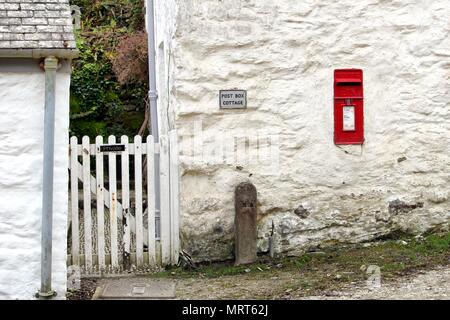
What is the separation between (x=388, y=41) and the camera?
8102 millimetres

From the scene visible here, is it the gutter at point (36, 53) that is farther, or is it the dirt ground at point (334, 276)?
the dirt ground at point (334, 276)

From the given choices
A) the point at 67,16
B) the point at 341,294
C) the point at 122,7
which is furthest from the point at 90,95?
the point at 341,294

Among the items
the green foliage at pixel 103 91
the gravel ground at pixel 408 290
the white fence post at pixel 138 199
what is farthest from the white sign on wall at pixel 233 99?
the green foliage at pixel 103 91

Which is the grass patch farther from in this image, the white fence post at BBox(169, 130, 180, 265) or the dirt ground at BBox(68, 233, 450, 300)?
the white fence post at BBox(169, 130, 180, 265)

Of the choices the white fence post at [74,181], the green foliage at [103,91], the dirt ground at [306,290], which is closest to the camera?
the dirt ground at [306,290]

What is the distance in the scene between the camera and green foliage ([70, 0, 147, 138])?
14289mm

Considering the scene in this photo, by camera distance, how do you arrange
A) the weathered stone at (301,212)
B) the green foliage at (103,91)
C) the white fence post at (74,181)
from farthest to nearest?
1. the green foliage at (103,91)
2. the weathered stone at (301,212)
3. the white fence post at (74,181)

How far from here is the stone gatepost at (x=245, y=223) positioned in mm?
7781

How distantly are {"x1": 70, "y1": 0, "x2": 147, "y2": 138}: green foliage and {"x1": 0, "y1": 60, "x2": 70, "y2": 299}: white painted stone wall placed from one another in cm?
751

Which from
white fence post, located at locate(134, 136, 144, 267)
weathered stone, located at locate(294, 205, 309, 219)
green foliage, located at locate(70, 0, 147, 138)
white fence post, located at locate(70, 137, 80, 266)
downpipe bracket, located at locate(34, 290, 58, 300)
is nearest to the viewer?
downpipe bracket, located at locate(34, 290, 58, 300)

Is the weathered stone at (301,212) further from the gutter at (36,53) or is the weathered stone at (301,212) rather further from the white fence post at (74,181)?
the gutter at (36,53)

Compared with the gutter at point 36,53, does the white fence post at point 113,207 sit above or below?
below

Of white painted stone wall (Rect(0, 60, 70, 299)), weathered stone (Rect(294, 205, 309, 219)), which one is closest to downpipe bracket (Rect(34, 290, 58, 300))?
white painted stone wall (Rect(0, 60, 70, 299))

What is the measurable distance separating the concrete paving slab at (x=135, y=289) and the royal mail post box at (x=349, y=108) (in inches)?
95.5
